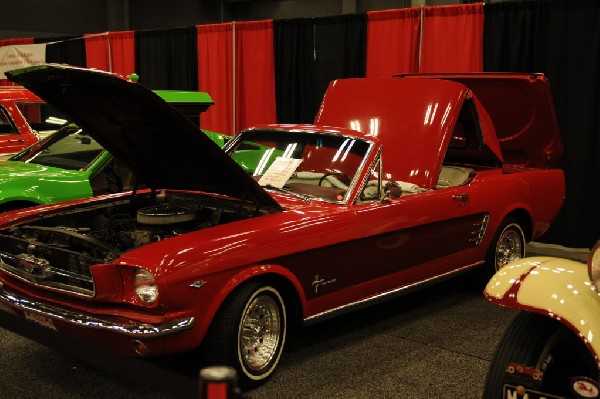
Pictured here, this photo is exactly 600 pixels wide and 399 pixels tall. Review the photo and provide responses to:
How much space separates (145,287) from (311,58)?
6074 millimetres

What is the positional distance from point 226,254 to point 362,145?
1390mm

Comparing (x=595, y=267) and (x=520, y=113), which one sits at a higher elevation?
(x=520, y=113)

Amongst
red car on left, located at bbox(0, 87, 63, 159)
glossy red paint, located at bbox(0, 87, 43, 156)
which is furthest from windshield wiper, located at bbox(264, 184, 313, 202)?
glossy red paint, located at bbox(0, 87, 43, 156)

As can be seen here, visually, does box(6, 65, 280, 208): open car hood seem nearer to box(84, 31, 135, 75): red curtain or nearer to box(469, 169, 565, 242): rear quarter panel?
box(469, 169, 565, 242): rear quarter panel

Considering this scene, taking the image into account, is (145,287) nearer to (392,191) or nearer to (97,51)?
(392,191)

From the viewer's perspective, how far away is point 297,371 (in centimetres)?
380

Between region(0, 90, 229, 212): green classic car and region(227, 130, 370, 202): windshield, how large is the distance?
1.95 metres

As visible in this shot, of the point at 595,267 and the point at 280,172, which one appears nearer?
the point at 595,267

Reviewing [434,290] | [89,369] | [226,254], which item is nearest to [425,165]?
[434,290]

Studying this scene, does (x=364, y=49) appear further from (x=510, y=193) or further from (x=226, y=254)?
(x=226, y=254)

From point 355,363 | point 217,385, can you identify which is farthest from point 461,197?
point 217,385

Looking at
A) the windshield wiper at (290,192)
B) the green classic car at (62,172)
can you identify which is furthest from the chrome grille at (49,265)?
the green classic car at (62,172)

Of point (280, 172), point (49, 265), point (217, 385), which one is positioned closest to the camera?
point (217, 385)

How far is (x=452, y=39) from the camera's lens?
7.48 m
